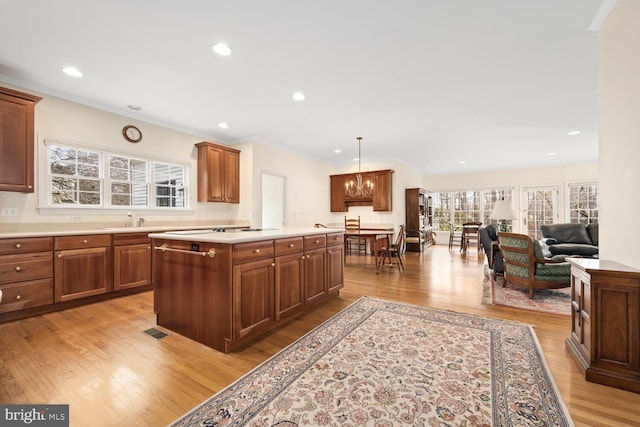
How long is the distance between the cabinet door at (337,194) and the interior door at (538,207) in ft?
19.1

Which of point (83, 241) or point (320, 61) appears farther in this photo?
point (83, 241)

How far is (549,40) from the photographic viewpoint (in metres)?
2.47

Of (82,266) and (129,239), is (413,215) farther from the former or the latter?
(82,266)

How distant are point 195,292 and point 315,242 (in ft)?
4.46

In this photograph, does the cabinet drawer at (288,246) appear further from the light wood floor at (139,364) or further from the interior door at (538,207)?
the interior door at (538,207)

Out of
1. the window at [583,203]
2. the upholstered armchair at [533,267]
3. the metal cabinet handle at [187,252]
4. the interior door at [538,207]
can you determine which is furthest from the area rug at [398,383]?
the window at [583,203]

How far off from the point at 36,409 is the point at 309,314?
210 cm

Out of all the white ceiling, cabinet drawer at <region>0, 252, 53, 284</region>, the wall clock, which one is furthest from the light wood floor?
the white ceiling

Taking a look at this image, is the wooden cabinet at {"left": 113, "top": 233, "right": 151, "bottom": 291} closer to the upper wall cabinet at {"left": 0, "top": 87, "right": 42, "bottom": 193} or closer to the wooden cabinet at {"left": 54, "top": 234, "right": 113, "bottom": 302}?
the wooden cabinet at {"left": 54, "top": 234, "right": 113, "bottom": 302}

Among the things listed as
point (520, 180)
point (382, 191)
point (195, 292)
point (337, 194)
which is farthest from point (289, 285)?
point (520, 180)

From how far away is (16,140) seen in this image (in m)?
3.01

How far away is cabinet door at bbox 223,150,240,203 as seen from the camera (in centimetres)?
533

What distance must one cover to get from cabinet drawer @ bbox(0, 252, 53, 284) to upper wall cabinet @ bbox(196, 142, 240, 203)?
236 cm

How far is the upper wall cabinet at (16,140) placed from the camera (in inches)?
115
